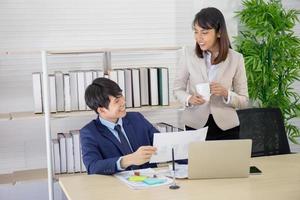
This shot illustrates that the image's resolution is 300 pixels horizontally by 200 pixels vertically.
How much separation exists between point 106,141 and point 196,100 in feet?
1.96

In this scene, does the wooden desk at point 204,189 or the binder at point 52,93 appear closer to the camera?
the wooden desk at point 204,189

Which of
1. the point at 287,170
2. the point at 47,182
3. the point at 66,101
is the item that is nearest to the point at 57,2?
the point at 66,101

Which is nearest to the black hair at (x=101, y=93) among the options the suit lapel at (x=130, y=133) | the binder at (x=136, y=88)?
the suit lapel at (x=130, y=133)

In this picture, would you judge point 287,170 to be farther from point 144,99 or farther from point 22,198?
point 22,198

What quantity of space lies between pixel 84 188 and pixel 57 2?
200 cm

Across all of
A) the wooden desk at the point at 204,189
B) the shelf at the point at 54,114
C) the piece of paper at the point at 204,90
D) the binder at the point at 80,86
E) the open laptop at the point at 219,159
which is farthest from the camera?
the binder at the point at 80,86

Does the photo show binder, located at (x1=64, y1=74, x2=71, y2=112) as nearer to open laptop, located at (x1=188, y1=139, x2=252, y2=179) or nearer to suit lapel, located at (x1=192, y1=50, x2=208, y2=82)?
suit lapel, located at (x1=192, y1=50, x2=208, y2=82)

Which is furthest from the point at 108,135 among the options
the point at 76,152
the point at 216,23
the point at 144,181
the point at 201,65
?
the point at 76,152

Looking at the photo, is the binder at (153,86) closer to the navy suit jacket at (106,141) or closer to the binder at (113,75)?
the binder at (113,75)

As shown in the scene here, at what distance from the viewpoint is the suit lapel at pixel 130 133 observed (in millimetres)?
2467

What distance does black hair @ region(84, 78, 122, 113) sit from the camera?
238 centimetres

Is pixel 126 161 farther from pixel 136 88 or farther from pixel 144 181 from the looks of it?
pixel 136 88

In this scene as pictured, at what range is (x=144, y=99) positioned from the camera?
3.60 meters

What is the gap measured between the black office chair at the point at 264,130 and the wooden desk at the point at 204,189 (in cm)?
50
